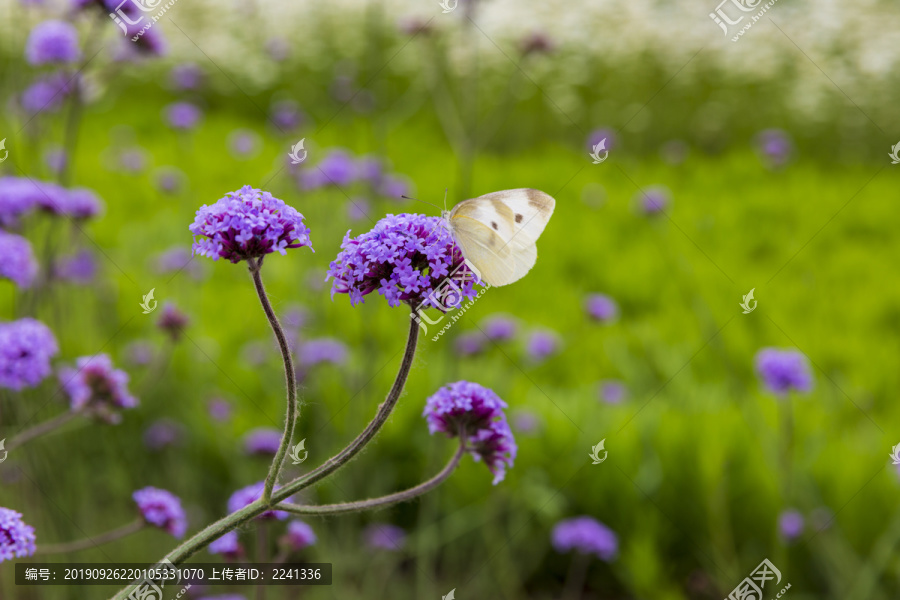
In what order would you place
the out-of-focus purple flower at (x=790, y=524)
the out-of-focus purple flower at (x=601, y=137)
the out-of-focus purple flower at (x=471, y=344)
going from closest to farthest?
the out-of-focus purple flower at (x=790, y=524) < the out-of-focus purple flower at (x=471, y=344) < the out-of-focus purple flower at (x=601, y=137)

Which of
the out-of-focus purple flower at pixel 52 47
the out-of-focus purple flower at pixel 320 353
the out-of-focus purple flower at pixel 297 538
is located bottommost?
the out-of-focus purple flower at pixel 320 353

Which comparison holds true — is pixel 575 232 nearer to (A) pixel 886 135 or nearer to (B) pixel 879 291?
(B) pixel 879 291

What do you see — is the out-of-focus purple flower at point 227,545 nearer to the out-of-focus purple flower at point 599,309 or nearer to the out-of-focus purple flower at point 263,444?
the out-of-focus purple flower at point 263,444

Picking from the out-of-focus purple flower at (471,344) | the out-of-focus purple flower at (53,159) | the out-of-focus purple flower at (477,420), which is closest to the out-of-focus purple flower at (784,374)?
the out-of-focus purple flower at (471,344)

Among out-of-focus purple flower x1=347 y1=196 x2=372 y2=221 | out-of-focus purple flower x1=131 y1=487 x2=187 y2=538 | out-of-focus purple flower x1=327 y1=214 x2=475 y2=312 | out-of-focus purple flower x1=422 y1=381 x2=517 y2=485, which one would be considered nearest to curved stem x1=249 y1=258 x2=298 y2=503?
out-of-focus purple flower x1=327 y1=214 x2=475 y2=312

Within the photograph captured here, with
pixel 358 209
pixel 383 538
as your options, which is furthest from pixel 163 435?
pixel 358 209

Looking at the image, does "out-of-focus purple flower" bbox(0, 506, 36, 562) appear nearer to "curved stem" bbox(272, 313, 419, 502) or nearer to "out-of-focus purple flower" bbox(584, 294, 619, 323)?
"curved stem" bbox(272, 313, 419, 502)

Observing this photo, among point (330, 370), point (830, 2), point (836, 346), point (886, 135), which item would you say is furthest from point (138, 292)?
point (830, 2)
